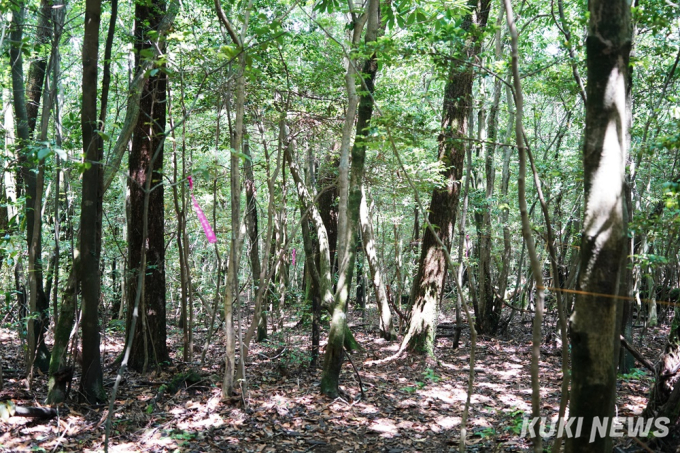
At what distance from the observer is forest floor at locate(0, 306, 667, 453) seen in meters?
4.97

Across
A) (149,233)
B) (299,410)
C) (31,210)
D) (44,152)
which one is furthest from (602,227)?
(31,210)

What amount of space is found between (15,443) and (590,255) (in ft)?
16.7

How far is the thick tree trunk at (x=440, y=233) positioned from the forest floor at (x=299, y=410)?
0.54 metres

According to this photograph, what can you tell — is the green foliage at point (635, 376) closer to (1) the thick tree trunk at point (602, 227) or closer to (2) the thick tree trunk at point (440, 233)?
(2) the thick tree trunk at point (440, 233)

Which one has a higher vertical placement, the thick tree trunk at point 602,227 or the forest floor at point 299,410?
the thick tree trunk at point 602,227

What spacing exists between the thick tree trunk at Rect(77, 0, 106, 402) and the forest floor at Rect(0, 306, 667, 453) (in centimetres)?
39

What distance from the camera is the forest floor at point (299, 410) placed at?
16.3 ft

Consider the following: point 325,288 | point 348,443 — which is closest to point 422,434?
point 348,443

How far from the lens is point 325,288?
8.70m

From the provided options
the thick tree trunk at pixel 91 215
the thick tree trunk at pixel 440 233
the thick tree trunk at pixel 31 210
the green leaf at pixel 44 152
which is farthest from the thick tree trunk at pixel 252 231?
the green leaf at pixel 44 152

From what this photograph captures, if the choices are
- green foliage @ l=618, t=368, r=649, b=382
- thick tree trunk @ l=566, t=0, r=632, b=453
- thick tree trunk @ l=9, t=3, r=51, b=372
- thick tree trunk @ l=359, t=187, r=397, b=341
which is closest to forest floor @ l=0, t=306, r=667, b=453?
green foliage @ l=618, t=368, r=649, b=382

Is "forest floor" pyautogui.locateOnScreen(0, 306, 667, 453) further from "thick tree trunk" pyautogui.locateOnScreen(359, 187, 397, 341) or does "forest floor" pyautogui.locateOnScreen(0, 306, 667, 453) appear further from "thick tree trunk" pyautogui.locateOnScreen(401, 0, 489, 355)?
"thick tree trunk" pyautogui.locateOnScreen(359, 187, 397, 341)

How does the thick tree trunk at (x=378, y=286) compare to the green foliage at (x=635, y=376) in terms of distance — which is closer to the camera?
the green foliage at (x=635, y=376)

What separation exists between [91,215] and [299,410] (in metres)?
3.23
